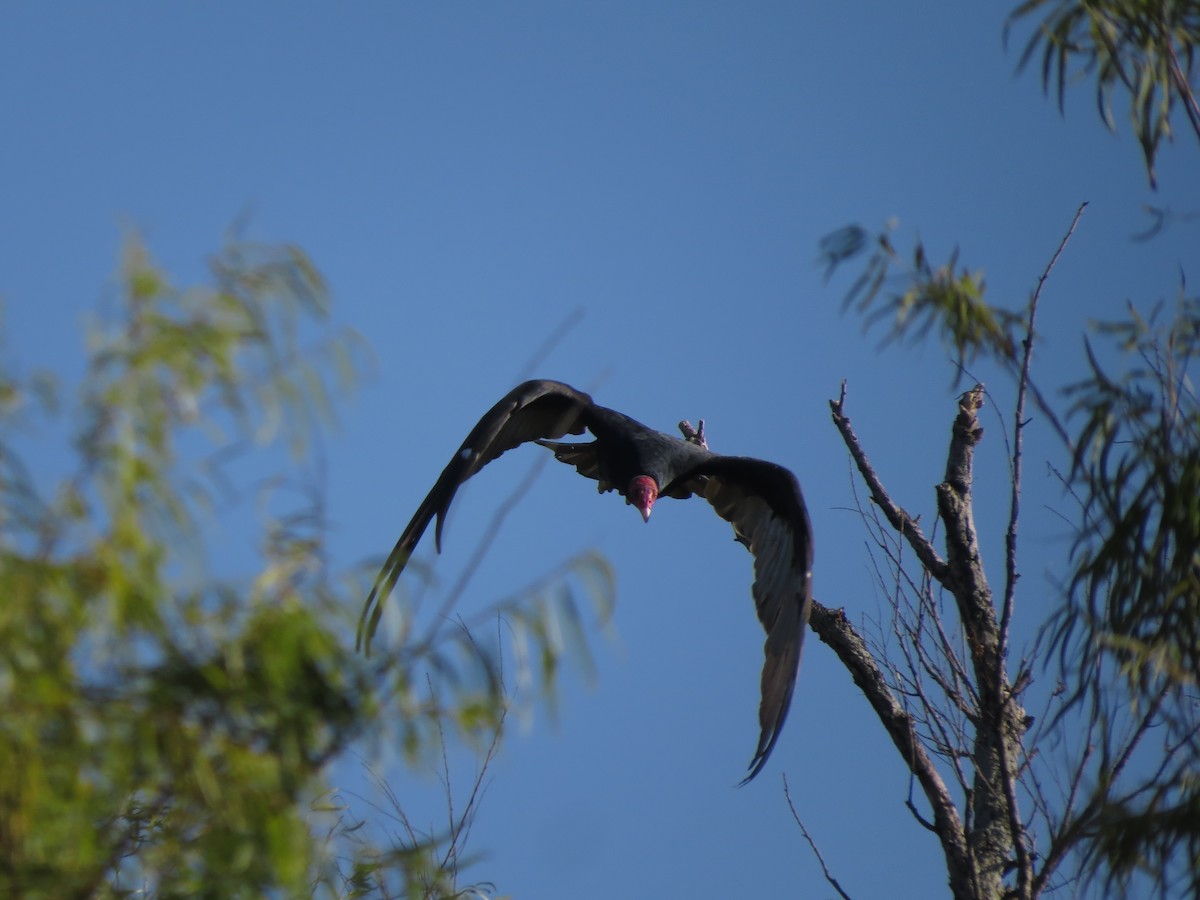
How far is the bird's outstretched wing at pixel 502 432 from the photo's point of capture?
14.8 ft

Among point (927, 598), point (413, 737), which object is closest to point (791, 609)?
point (927, 598)

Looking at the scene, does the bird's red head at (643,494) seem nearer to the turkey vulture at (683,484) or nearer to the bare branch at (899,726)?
the turkey vulture at (683,484)

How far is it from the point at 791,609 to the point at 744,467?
103 centimetres

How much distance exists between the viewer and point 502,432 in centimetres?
566

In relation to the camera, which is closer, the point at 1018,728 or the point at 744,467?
the point at 1018,728

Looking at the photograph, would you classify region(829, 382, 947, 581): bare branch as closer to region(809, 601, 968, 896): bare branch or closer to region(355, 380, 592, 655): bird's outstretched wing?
region(809, 601, 968, 896): bare branch

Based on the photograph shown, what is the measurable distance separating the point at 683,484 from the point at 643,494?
1.25ft

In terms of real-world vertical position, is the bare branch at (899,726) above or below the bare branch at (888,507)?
below

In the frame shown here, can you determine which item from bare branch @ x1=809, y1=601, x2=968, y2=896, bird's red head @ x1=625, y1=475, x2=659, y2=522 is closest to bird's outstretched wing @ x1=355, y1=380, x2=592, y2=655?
bird's red head @ x1=625, y1=475, x2=659, y2=522

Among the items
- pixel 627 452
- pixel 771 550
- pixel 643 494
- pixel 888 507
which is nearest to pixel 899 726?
pixel 888 507

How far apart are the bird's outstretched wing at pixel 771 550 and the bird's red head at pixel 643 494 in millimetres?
251

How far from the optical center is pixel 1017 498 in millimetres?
3268

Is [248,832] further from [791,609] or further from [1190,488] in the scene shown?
[791,609]

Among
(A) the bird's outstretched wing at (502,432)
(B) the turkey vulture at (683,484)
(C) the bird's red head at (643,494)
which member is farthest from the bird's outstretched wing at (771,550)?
(A) the bird's outstretched wing at (502,432)
